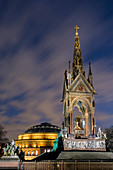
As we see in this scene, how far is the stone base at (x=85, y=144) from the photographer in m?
32.6

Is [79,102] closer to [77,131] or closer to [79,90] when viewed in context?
[79,90]

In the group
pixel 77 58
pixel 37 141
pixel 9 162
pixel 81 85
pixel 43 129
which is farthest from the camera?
pixel 43 129

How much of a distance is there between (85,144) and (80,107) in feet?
30.1

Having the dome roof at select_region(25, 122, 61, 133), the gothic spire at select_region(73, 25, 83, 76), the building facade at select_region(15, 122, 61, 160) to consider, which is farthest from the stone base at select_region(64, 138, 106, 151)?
the dome roof at select_region(25, 122, 61, 133)

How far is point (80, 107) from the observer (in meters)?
41.1

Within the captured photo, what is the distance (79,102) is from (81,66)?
6.85 m

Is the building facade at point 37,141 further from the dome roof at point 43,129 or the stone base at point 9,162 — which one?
the stone base at point 9,162

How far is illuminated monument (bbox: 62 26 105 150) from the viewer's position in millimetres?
33719

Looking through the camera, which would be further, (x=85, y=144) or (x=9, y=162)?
(x=85, y=144)

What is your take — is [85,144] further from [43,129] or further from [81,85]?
[43,129]

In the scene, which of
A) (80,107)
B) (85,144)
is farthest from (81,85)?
(85,144)

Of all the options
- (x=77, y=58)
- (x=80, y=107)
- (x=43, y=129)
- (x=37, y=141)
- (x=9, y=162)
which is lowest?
(x=37, y=141)

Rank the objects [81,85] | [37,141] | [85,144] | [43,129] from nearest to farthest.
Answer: [85,144] → [81,85] → [37,141] → [43,129]

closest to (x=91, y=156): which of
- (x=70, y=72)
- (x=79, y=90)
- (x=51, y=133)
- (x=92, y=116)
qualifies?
(x=92, y=116)
